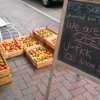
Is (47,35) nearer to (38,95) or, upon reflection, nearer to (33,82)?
(33,82)

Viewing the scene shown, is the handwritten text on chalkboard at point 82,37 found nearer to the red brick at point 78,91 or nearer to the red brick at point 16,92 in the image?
the red brick at point 78,91

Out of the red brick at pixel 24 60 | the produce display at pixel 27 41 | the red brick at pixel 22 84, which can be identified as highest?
the produce display at pixel 27 41

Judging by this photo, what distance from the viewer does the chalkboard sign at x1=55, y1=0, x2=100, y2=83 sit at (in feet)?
5.56

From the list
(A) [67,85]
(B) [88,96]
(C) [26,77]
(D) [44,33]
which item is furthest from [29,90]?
(D) [44,33]

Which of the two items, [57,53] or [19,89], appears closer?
[57,53]

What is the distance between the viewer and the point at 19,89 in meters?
2.71

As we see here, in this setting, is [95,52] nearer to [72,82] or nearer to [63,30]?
[63,30]

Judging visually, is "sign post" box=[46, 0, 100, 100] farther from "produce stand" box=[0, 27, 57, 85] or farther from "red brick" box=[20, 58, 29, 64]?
"red brick" box=[20, 58, 29, 64]

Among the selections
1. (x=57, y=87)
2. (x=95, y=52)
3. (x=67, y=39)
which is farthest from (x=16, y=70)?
(x=95, y=52)

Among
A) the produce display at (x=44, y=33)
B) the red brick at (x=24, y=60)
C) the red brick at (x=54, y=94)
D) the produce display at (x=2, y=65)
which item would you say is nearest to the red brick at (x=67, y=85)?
the red brick at (x=54, y=94)

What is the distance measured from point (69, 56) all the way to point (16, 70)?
164 cm

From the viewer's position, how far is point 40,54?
350 centimetres

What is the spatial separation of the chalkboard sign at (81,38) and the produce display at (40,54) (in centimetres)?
137

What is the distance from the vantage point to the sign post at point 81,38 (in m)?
1.69
